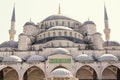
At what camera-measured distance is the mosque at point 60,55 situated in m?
21.3

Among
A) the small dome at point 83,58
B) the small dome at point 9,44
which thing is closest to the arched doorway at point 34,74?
the small dome at point 83,58

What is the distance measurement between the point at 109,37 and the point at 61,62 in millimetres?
11785

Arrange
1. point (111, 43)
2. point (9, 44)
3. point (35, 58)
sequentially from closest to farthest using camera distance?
1. point (35, 58)
2. point (9, 44)
3. point (111, 43)

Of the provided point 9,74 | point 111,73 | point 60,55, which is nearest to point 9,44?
point 9,74

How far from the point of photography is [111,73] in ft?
76.2

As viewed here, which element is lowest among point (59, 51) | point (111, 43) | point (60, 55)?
point (60, 55)

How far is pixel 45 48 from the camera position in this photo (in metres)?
23.8

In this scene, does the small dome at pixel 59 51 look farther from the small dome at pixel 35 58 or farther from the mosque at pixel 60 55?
the small dome at pixel 35 58

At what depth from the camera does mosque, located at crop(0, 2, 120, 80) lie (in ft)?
70.0

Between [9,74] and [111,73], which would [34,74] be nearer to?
[9,74]

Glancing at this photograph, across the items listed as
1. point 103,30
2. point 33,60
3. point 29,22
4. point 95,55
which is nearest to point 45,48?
point 33,60

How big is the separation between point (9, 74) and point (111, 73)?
10.7m

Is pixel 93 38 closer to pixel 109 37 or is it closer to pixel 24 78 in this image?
pixel 109 37

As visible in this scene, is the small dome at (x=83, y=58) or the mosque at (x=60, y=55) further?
the small dome at (x=83, y=58)
